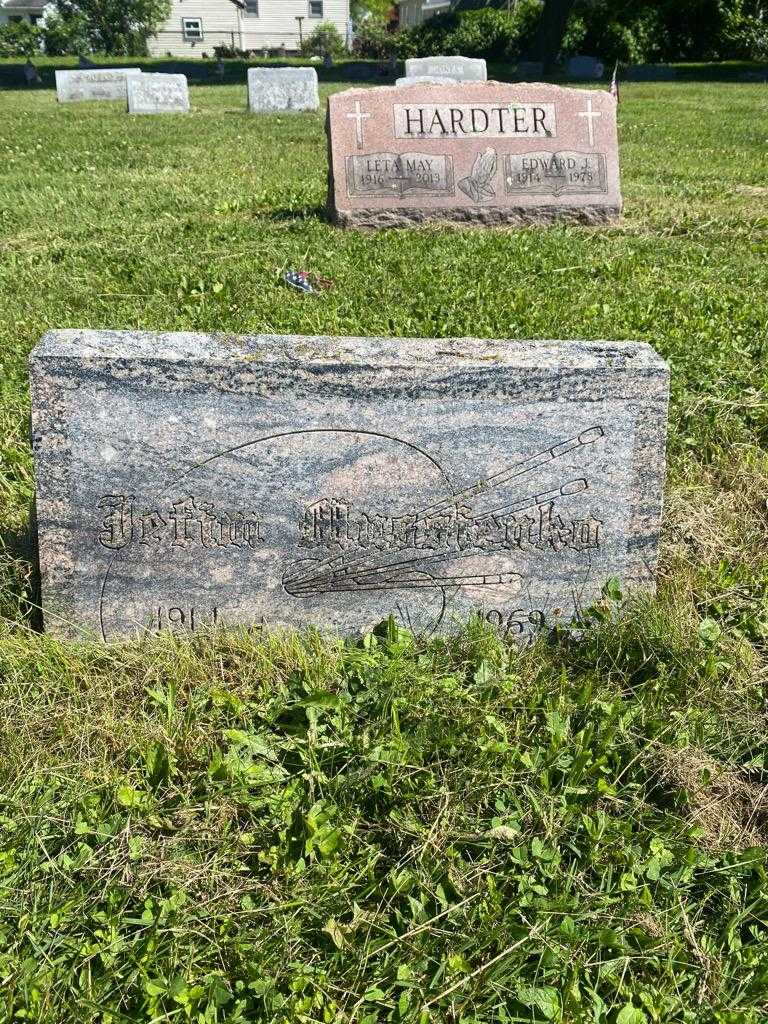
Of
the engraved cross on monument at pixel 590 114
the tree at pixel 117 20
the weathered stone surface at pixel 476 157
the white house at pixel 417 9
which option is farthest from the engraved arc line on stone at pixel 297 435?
the white house at pixel 417 9

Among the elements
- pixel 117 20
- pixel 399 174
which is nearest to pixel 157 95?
pixel 399 174

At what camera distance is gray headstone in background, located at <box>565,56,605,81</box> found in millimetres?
27109

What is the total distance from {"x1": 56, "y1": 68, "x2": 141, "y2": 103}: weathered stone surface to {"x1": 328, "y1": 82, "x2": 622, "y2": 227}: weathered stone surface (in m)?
16.6

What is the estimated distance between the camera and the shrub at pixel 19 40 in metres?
41.8

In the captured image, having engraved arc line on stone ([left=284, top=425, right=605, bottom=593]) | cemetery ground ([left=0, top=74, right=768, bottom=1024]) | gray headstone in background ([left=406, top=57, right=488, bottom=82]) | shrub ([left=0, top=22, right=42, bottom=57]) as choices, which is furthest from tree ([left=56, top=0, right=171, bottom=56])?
engraved arc line on stone ([left=284, top=425, right=605, bottom=593])

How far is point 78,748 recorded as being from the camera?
251cm

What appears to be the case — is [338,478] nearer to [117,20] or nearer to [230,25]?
[117,20]

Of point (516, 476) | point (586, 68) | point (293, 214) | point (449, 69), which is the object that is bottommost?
point (516, 476)

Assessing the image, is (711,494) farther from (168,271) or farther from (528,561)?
(168,271)

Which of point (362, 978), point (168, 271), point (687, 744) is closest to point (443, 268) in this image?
point (168, 271)

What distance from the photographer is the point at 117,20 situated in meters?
42.9

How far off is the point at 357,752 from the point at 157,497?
0.93 meters

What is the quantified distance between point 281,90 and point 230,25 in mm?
35131

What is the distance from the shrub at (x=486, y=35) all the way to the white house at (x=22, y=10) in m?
29.9
